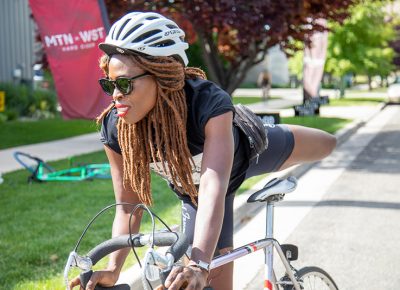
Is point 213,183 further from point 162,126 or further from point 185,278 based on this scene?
point 185,278

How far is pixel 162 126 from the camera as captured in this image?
2641 millimetres

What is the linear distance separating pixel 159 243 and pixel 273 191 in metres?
1.15

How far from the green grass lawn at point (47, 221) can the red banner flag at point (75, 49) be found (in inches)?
45.6

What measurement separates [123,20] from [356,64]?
33213 mm

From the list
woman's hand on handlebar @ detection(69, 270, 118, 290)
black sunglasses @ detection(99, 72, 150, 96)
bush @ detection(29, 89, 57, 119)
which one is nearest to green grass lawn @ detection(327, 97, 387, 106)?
bush @ detection(29, 89, 57, 119)

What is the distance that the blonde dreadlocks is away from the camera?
2561mm

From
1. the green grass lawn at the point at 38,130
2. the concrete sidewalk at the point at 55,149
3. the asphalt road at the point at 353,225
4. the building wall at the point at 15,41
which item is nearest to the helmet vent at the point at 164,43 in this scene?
the asphalt road at the point at 353,225

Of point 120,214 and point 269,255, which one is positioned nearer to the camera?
point 120,214

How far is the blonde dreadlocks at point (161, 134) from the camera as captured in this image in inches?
101

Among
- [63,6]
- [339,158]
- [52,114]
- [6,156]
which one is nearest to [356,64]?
[52,114]

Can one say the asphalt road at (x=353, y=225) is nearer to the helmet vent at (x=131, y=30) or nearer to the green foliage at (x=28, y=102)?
the helmet vent at (x=131, y=30)

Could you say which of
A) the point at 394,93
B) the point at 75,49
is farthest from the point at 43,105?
the point at 394,93

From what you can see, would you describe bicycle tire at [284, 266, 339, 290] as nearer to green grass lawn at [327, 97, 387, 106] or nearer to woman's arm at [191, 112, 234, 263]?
woman's arm at [191, 112, 234, 263]

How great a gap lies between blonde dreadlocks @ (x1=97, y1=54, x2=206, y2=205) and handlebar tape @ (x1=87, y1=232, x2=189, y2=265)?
21.6 inches
